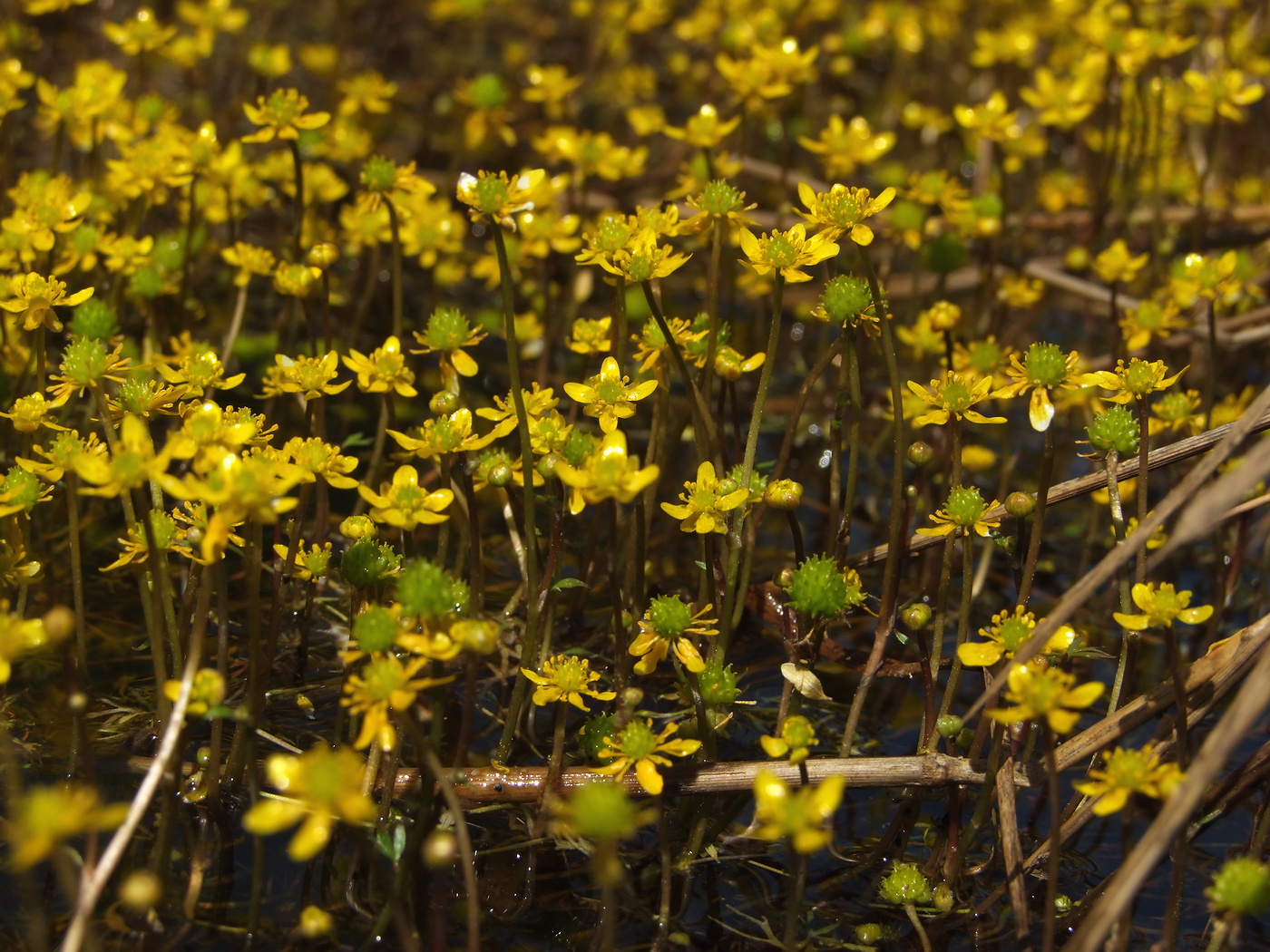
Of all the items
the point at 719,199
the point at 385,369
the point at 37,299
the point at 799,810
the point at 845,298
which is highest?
the point at 719,199

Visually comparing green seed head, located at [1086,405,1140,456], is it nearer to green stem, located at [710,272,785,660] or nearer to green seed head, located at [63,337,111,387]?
green stem, located at [710,272,785,660]

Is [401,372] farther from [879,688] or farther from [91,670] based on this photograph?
[879,688]

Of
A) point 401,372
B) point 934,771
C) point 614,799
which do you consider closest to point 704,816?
point 934,771

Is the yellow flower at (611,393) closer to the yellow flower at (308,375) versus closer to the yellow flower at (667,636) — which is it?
the yellow flower at (667,636)

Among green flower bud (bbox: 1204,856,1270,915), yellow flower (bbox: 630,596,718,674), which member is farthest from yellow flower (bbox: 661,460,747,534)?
green flower bud (bbox: 1204,856,1270,915)

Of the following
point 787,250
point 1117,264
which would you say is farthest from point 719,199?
point 1117,264

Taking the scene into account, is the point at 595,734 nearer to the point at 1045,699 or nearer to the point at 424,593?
the point at 424,593
